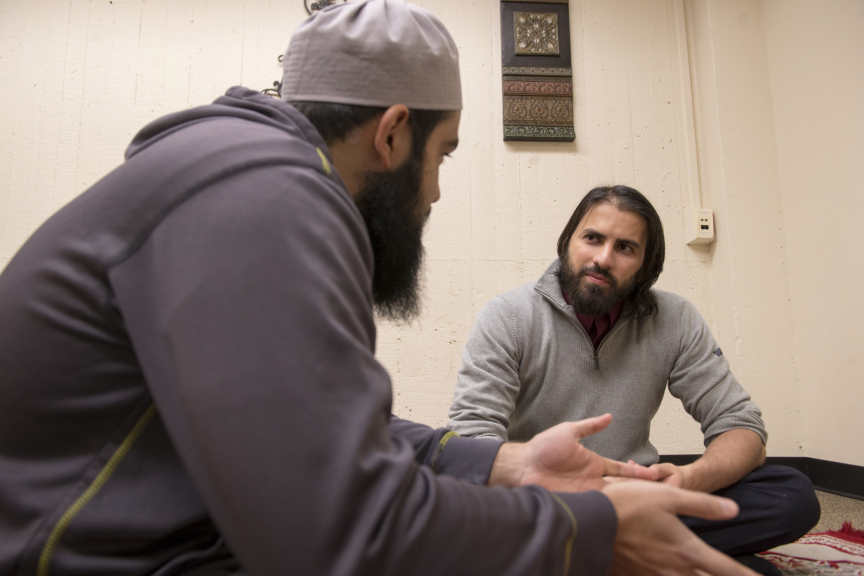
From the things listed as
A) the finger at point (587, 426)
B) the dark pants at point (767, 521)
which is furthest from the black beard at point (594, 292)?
the finger at point (587, 426)

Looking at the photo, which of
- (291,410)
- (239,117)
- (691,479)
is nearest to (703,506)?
(291,410)

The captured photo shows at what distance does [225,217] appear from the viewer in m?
0.54

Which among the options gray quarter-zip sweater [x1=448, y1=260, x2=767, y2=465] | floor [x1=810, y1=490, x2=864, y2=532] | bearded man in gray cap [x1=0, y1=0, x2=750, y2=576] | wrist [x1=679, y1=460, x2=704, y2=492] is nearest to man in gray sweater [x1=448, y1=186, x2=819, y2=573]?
gray quarter-zip sweater [x1=448, y1=260, x2=767, y2=465]

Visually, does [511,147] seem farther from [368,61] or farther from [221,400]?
[221,400]

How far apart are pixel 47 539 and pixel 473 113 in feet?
10.6

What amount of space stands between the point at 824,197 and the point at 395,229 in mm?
2912

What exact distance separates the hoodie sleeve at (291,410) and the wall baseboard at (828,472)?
284cm

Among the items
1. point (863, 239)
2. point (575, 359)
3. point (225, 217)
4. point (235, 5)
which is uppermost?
point (235, 5)

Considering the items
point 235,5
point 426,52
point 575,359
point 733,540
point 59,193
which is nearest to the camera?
point 426,52

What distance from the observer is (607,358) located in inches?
75.7

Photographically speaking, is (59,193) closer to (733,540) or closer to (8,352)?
(8,352)

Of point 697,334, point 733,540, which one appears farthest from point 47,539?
point 697,334

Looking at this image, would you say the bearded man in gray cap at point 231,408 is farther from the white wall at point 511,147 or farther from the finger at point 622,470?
the white wall at point 511,147

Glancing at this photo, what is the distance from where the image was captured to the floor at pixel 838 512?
2082 millimetres
